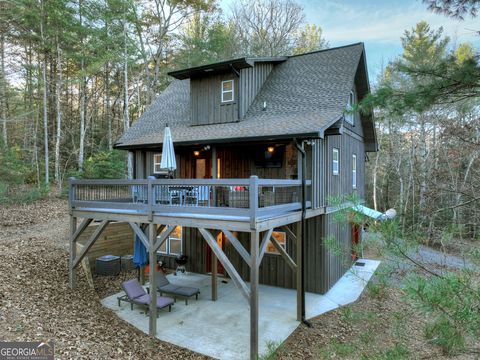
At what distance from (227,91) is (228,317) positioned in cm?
748

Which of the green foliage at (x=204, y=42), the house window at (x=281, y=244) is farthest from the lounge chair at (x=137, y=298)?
the green foliage at (x=204, y=42)

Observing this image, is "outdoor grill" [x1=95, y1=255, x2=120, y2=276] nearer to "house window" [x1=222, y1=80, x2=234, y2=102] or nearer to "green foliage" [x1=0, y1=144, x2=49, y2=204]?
"house window" [x1=222, y1=80, x2=234, y2=102]

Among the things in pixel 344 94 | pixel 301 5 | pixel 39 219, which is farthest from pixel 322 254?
pixel 301 5

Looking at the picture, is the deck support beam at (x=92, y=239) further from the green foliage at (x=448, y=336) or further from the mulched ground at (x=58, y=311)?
the green foliage at (x=448, y=336)

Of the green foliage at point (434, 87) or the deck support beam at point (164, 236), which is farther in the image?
the deck support beam at point (164, 236)

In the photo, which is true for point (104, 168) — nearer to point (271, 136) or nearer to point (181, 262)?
point (181, 262)

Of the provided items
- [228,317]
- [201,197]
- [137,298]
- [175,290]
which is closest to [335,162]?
[201,197]

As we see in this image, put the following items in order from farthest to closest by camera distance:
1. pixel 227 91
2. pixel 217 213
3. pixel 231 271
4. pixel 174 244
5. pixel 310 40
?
pixel 310 40, pixel 174 244, pixel 227 91, pixel 217 213, pixel 231 271

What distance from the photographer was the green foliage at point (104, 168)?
17.7 metres

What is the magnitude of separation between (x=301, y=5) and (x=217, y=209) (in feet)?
68.3

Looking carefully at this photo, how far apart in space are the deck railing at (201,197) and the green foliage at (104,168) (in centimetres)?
916

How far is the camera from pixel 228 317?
26.0 feet

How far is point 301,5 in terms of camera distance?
21.9 meters

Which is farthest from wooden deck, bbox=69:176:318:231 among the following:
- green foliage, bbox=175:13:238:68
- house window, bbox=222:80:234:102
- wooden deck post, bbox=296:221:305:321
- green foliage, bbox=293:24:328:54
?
green foliage, bbox=293:24:328:54
